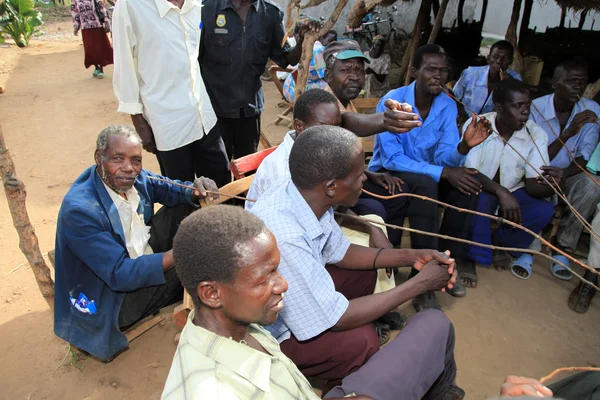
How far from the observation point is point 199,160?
11.9 feet

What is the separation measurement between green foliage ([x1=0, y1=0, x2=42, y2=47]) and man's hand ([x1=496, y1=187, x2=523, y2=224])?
1326 centimetres

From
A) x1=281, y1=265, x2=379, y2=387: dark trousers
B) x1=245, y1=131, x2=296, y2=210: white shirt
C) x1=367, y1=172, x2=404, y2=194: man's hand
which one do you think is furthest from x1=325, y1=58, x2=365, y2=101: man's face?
x1=281, y1=265, x2=379, y2=387: dark trousers

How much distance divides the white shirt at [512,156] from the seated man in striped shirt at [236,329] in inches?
97.7

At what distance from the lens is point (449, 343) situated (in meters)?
1.83

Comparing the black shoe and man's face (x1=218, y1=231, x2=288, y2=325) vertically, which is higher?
man's face (x1=218, y1=231, x2=288, y2=325)

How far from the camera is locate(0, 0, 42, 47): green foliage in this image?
1168cm

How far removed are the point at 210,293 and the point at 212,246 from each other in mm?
154

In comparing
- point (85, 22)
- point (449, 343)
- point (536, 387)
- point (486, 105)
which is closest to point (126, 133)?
point (449, 343)

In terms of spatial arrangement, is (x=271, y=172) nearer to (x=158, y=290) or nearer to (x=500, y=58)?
(x=158, y=290)

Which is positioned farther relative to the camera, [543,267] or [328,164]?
[543,267]

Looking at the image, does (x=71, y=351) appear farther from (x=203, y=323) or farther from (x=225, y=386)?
(x=225, y=386)

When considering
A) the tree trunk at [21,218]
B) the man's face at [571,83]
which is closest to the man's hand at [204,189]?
the tree trunk at [21,218]

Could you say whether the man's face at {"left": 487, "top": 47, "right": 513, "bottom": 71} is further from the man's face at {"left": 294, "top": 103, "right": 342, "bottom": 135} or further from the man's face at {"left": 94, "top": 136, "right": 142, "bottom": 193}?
the man's face at {"left": 94, "top": 136, "right": 142, "bottom": 193}

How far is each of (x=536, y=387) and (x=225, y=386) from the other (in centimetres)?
92
